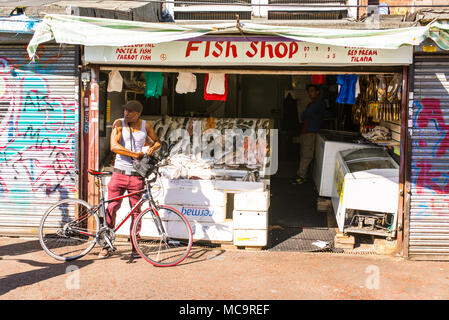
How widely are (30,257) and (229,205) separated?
323cm

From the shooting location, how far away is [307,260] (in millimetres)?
6582

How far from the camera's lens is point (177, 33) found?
605cm

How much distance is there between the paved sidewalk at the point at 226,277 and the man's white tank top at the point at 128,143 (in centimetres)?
127

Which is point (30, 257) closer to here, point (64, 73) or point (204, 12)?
point (64, 73)

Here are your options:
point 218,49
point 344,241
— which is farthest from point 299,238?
point 218,49

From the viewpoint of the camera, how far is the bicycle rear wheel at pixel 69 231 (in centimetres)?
627

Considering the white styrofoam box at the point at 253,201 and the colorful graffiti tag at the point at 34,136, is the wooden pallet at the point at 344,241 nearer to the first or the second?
the white styrofoam box at the point at 253,201

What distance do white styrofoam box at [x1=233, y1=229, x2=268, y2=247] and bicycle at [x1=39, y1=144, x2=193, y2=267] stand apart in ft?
2.42

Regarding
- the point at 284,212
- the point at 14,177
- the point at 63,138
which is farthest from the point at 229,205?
the point at 14,177

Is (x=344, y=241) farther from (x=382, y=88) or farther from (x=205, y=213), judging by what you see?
(x=382, y=88)

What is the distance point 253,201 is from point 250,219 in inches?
10.4

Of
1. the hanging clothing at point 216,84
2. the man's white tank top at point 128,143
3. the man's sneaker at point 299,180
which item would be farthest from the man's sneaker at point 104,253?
the man's sneaker at point 299,180

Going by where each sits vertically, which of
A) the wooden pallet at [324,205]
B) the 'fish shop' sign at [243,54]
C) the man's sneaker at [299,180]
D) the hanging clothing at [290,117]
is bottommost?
the wooden pallet at [324,205]

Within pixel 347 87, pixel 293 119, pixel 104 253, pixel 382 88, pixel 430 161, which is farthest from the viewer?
pixel 293 119
